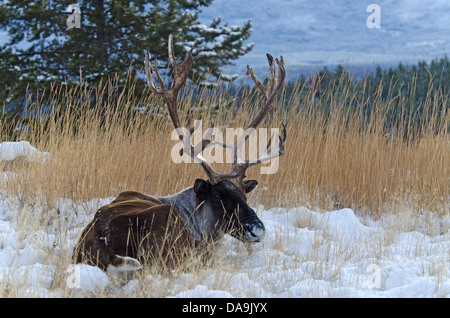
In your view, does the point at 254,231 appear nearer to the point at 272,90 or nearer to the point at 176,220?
the point at 176,220

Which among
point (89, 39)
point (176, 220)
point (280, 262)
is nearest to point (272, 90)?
point (280, 262)

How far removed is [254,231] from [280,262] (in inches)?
16.4

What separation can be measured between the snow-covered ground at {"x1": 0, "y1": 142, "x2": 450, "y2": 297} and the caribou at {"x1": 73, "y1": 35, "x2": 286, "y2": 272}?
0.16 metres

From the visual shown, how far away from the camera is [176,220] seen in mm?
4152

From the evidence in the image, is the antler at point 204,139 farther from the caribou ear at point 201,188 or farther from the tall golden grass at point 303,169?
the tall golden grass at point 303,169

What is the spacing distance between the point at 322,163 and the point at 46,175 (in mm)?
3561

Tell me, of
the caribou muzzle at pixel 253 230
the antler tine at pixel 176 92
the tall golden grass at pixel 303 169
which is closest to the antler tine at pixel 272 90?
the antler tine at pixel 176 92

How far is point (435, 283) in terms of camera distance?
394 centimetres

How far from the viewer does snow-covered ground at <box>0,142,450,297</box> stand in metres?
3.70

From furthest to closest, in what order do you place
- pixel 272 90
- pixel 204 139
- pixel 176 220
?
pixel 272 90
pixel 204 139
pixel 176 220

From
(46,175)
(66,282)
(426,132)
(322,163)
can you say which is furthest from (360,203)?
(66,282)

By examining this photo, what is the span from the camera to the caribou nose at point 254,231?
446 centimetres

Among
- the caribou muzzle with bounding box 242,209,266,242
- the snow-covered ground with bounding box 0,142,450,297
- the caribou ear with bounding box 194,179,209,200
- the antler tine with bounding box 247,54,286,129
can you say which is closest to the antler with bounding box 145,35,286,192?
the antler tine with bounding box 247,54,286,129

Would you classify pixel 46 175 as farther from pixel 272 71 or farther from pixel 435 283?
pixel 435 283
